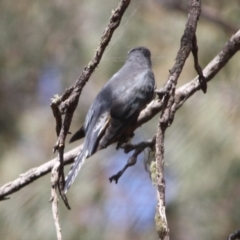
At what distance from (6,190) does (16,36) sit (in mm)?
2394

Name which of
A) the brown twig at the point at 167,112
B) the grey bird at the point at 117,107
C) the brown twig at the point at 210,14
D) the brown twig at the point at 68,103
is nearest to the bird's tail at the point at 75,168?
the grey bird at the point at 117,107

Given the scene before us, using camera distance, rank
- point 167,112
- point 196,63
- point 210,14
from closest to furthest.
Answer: point 167,112 → point 196,63 → point 210,14

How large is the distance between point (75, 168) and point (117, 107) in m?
0.38

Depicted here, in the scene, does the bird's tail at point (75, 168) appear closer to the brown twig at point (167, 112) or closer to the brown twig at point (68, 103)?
the brown twig at point (68, 103)

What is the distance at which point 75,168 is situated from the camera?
1496 millimetres

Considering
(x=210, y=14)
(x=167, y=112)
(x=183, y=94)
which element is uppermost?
(x=210, y=14)

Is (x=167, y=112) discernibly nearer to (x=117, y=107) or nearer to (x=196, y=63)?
(x=196, y=63)

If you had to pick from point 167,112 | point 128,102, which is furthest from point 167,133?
point 167,112

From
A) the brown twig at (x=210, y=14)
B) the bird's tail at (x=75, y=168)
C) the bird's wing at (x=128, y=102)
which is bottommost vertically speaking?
the bird's tail at (x=75, y=168)

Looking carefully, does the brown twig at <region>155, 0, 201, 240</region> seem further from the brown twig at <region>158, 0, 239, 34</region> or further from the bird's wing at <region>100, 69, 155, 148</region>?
the brown twig at <region>158, 0, 239, 34</region>

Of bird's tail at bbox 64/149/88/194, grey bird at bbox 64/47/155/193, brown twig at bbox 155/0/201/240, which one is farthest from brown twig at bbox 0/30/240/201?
brown twig at bbox 155/0/201/240

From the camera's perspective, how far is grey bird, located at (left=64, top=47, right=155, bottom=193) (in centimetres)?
172

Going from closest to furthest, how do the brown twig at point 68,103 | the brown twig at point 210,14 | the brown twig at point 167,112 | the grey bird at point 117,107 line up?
the brown twig at point 167,112 < the brown twig at point 68,103 < the grey bird at point 117,107 < the brown twig at point 210,14

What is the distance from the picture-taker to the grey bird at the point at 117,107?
5.64 ft
